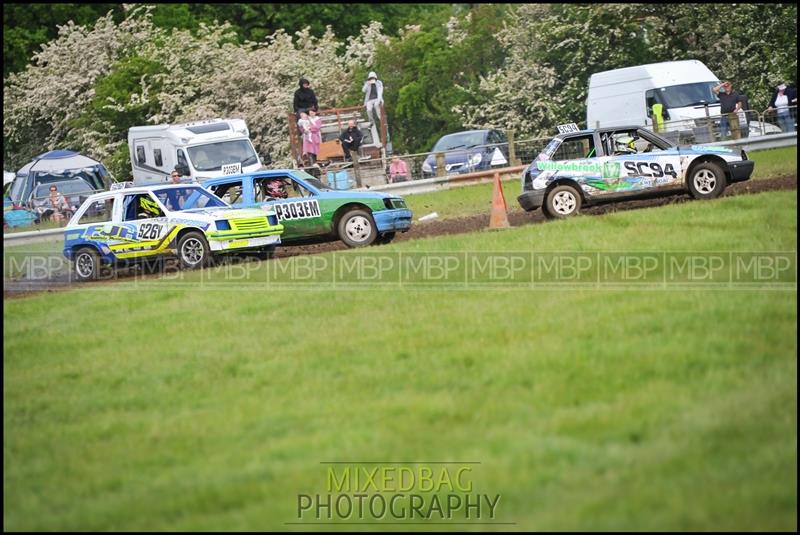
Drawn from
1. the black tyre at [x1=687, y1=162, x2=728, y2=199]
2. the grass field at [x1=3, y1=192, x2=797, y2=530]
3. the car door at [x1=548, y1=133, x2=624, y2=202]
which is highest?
the car door at [x1=548, y1=133, x2=624, y2=202]

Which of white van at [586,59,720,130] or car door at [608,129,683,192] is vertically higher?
white van at [586,59,720,130]

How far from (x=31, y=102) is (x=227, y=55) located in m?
8.51

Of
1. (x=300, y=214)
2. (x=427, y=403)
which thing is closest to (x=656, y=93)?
(x=300, y=214)

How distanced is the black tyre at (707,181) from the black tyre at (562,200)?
5.87ft

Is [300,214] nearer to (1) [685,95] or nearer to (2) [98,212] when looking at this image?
(2) [98,212]

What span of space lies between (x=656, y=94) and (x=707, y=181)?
35.1ft

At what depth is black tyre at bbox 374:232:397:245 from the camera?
18.7m

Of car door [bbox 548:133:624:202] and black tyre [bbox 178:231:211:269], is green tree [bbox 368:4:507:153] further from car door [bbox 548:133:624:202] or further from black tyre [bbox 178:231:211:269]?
black tyre [bbox 178:231:211:269]

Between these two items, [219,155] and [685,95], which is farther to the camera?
[219,155]

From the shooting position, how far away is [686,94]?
27.9 metres

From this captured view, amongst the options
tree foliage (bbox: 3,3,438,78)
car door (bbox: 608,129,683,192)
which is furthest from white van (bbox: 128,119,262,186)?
tree foliage (bbox: 3,3,438,78)

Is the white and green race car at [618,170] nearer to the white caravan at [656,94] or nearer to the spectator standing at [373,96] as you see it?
the white caravan at [656,94]

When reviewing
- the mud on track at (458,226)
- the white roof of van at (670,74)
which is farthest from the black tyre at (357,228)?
the white roof of van at (670,74)

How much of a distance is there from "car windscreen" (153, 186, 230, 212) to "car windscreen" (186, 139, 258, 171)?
9502mm
